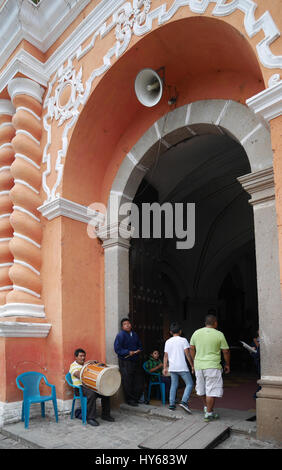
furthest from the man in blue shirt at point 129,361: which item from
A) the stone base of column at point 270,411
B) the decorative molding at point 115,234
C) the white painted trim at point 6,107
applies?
the white painted trim at point 6,107

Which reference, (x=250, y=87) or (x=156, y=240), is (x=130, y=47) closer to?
(x=250, y=87)

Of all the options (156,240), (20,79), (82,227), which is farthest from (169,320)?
(20,79)

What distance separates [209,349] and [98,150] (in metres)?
3.76

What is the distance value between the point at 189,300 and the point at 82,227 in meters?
5.43

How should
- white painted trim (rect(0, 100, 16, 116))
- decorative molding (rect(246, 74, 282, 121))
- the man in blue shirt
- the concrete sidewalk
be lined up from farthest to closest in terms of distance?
white painted trim (rect(0, 100, 16, 116))
the man in blue shirt
the concrete sidewalk
decorative molding (rect(246, 74, 282, 121))

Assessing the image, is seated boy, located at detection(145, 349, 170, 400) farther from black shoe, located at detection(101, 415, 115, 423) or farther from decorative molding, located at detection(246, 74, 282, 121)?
decorative molding, located at detection(246, 74, 282, 121)

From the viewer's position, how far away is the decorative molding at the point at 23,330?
19.8ft

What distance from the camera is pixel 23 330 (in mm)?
6215

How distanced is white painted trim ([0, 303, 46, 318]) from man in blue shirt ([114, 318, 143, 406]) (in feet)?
4.37

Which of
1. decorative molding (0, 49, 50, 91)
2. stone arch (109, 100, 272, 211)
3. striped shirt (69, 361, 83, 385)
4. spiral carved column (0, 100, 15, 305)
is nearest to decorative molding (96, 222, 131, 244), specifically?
stone arch (109, 100, 272, 211)

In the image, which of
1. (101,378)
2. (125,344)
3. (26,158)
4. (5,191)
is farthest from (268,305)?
(5,191)

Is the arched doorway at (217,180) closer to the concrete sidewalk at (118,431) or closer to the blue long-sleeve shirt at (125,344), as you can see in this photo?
the blue long-sleeve shirt at (125,344)

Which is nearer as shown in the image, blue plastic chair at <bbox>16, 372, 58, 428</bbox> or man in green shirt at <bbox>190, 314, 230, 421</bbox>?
man in green shirt at <bbox>190, 314, 230, 421</bbox>

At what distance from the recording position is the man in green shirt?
5.00m
